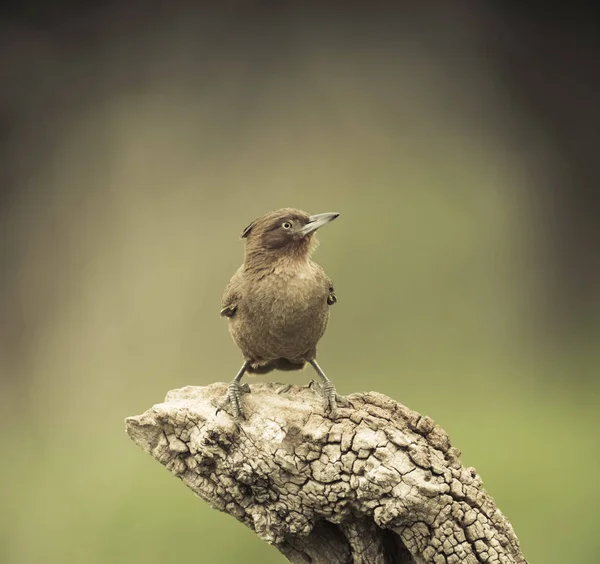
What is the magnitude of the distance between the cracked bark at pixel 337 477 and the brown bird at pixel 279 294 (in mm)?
164

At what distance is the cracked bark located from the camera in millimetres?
3443

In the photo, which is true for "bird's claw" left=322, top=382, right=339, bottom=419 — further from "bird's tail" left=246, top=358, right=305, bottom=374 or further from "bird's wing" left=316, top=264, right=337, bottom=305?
"bird's wing" left=316, top=264, right=337, bottom=305

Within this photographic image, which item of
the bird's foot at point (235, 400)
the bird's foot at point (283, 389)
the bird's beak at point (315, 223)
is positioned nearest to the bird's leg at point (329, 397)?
the bird's foot at point (283, 389)

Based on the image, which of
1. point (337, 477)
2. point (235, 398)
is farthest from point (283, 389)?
point (337, 477)

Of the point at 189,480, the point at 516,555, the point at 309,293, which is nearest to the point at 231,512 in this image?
the point at 189,480

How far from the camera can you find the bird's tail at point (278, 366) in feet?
13.6

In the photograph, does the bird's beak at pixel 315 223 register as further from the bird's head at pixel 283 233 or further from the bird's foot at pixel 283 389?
the bird's foot at pixel 283 389

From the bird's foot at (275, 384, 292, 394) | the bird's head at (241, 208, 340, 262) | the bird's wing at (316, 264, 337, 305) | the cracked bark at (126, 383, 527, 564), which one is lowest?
the cracked bark at (126, 383, 527, 564)

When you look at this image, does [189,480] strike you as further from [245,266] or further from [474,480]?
[474,480]

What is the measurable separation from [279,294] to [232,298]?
0.97 ft

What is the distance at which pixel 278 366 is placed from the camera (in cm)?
418

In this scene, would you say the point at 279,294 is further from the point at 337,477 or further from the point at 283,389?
the point at 337,477

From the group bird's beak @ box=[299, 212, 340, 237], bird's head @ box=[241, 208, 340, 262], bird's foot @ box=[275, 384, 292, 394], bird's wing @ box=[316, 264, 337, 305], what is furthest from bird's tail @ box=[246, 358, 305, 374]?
bird's beak @ box=[299, 212, 340, 237]

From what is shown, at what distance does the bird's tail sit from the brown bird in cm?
20
